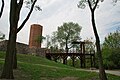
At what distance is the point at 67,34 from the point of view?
61438 mm

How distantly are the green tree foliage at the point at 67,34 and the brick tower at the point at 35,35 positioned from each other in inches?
365

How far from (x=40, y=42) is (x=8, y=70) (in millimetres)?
38887

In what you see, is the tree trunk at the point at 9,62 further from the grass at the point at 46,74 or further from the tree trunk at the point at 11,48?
the grass at the point at 46,74

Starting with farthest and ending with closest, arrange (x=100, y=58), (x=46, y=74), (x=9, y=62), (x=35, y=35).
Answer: (x=35, y=35), (x=46, y=74), (x=100, y=58), (x=9, y=62)

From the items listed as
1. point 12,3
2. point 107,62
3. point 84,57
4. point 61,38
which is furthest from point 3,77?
point 61,38

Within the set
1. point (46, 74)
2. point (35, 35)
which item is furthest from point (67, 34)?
point (46, 74)

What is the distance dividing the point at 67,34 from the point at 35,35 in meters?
13.3

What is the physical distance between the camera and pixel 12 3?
12.6 m

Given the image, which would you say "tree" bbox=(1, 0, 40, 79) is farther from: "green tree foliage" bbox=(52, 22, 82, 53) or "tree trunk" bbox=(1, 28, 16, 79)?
"green tree foliage" bbox=(52, 22, 82, 53)

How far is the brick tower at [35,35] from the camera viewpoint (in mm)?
50281

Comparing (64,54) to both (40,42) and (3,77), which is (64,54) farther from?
(3,77)

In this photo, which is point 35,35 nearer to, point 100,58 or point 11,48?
point 100,58

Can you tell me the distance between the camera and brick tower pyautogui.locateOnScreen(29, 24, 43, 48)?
165 ft

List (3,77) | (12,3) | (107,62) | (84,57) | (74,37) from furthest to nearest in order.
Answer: (74,37) < (84,57) < (107,62) < (12,3) < (3,77)
